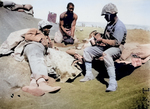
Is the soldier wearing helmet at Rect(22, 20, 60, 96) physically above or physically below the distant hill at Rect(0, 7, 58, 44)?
below

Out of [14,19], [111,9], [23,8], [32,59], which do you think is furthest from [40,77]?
[23,8]

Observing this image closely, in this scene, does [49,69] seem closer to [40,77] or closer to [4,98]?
[40,77]

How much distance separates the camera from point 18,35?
3516 mm

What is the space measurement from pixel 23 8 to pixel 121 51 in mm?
9256

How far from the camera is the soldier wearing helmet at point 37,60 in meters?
2.40

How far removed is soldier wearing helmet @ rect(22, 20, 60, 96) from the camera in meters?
2.40

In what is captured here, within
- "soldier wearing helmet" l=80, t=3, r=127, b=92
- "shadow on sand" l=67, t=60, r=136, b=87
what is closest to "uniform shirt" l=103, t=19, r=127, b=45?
"soldier wearing helmet" l=80, t=3, r=127, b=92

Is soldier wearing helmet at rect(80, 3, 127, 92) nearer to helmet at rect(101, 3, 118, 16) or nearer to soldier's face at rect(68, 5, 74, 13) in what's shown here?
helmet at rect(101, 3, 118, 16)

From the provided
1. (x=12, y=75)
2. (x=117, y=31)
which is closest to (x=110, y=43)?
(x=117, y=31)

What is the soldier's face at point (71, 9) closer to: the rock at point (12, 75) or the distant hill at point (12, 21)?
the distant hill at point (12, 21)

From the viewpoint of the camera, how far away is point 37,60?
2.91 metres

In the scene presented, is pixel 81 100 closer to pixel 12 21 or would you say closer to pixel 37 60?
pixel 37 60

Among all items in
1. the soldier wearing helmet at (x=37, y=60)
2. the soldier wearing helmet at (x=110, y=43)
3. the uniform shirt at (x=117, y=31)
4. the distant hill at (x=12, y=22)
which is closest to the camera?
the soldier wearing helmet at (x=37, y=60)

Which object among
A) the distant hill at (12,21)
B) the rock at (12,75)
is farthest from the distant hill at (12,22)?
A: the rock at (12,75)
